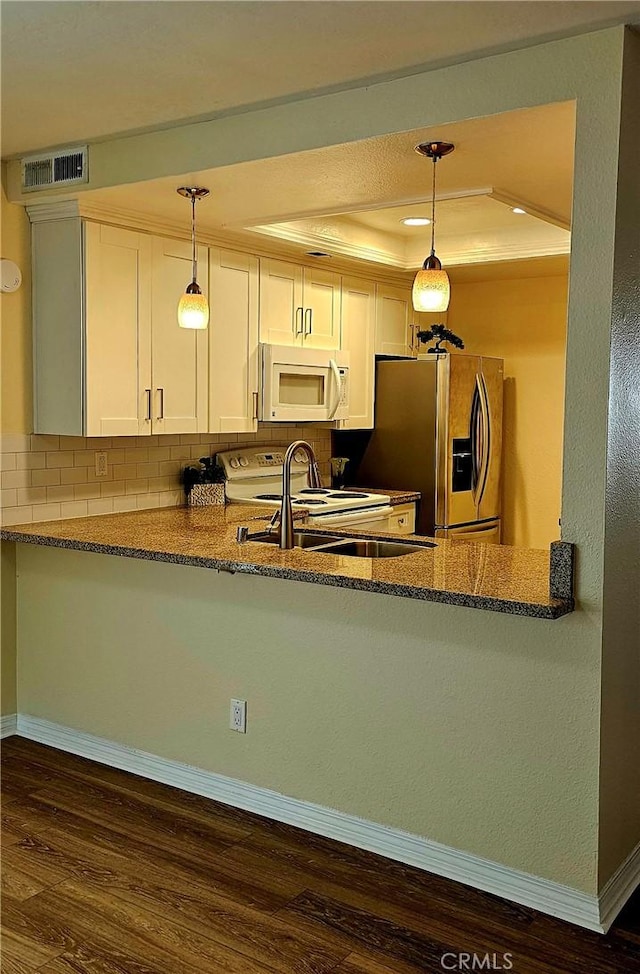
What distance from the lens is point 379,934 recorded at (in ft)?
8.25

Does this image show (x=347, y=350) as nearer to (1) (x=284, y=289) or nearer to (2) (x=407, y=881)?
(1) (x=284, y=289)

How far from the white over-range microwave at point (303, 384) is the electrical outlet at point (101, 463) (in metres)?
0.88

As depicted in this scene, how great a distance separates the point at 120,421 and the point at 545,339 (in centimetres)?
288

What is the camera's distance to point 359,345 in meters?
5.35

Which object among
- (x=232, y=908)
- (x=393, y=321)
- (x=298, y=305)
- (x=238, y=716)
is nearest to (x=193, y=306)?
(x=298, y=305)

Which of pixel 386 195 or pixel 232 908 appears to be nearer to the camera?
pixel 232 908

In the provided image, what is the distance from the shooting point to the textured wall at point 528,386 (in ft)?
18.5

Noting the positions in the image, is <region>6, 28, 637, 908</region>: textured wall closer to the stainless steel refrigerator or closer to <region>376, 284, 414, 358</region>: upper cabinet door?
the stainless steel refrigerator

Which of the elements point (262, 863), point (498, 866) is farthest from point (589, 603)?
point (262, 863)

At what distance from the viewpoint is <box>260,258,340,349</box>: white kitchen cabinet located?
4.67 m

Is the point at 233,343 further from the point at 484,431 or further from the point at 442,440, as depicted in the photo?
the point at 484,431

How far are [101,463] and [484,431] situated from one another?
2303mm

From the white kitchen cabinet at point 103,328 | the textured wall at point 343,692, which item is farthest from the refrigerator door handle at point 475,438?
the textured wall at point 343,692

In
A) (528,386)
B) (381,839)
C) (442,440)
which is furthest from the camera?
(528,386)
